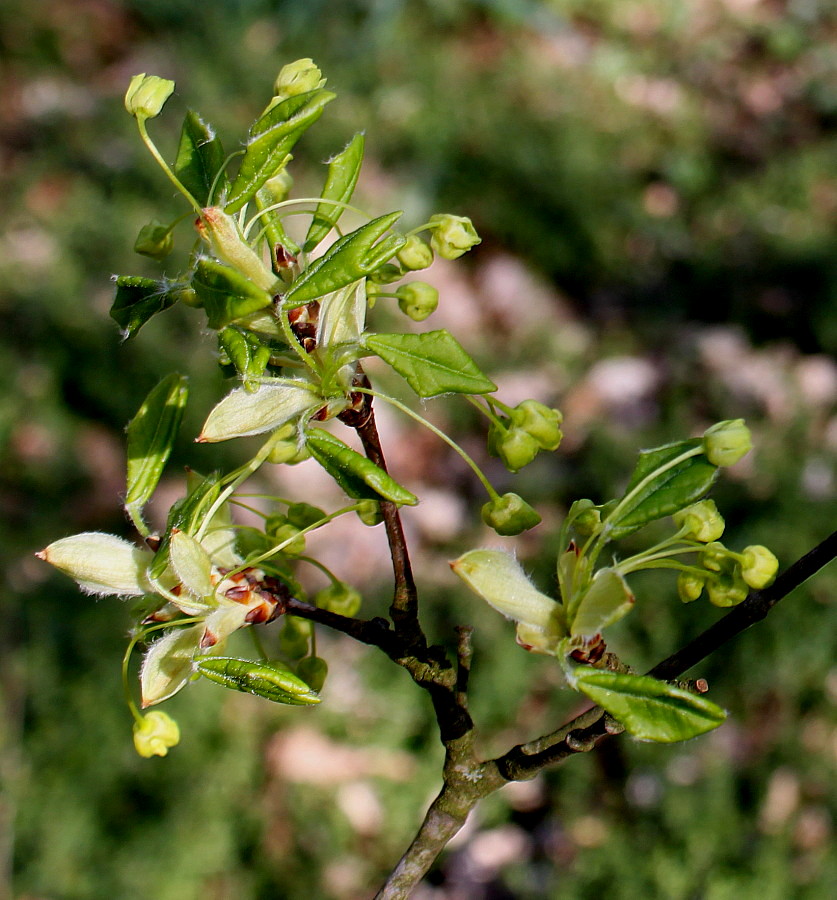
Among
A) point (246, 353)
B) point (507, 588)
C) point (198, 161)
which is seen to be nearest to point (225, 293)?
point (246, 353)

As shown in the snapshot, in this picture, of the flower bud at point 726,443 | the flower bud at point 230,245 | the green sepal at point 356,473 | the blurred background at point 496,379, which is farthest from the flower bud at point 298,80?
the blurred background at point 496,379

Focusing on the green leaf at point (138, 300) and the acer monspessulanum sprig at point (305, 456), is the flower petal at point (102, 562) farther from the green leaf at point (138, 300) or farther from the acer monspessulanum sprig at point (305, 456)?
the green leaf at point (138, 300)

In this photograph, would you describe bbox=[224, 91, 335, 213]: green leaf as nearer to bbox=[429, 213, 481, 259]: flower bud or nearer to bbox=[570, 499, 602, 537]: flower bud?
bbox=[429, 213, 481, 259]: flower bud

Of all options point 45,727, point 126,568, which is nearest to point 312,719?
point 45,727

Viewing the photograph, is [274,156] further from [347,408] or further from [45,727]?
[45,727]

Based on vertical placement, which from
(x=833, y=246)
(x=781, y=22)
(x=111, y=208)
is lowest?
(x=833, y=246)

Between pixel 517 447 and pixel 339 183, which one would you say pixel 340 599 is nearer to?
pixel 517 447

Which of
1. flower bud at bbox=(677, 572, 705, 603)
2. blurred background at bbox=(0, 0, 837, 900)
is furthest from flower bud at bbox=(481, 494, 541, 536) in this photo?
blurred background at bbox=(0, 0, 837, 900)
